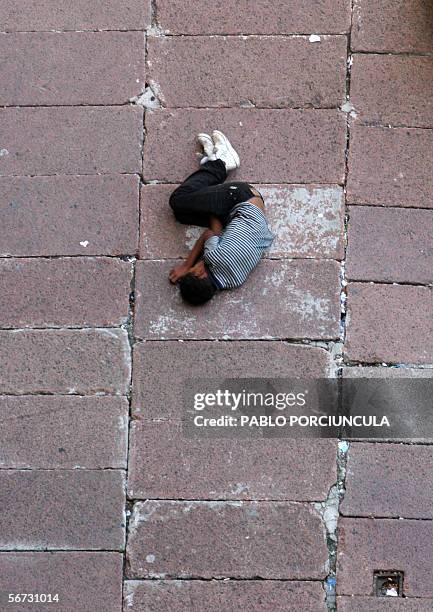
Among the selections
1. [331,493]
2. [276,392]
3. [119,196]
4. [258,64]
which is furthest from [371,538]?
[258,64]

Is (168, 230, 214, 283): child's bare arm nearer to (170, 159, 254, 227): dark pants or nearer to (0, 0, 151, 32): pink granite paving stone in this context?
(170, 159, 254, 227): dark pants

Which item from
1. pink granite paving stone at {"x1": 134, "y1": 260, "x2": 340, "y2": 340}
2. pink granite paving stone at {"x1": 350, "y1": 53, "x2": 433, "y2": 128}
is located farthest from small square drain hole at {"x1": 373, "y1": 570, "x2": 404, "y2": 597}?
pink granite paving stone at {"x1": 350, "y1": 53, "x2": 433, "y2": 128}

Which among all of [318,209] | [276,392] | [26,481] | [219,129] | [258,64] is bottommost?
[26,481]

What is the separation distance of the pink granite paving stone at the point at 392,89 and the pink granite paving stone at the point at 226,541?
189 centimetres

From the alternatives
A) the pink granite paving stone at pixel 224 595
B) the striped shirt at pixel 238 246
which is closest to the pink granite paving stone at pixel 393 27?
the striped shirt at pixel 238 246

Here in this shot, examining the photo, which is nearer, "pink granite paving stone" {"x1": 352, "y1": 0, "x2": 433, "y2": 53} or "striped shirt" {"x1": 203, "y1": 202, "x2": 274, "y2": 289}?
"striped shirt" {"x1": 203, "y1": 202, "x2": 274, "y2": 289}

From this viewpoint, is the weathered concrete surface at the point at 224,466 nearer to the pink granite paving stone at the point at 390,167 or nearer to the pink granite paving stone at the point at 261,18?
the pink granite paving stone at the point at 390,167

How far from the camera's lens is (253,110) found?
13.9ft

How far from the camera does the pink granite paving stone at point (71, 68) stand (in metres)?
4.26

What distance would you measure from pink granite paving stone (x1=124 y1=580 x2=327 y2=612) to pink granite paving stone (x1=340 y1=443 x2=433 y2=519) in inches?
16.1

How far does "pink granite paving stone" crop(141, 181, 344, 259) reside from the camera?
4.12 metres

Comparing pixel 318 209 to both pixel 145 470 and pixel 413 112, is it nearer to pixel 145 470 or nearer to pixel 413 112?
pixel 413 112

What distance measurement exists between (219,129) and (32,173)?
0.92 meters

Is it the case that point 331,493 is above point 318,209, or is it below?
below
